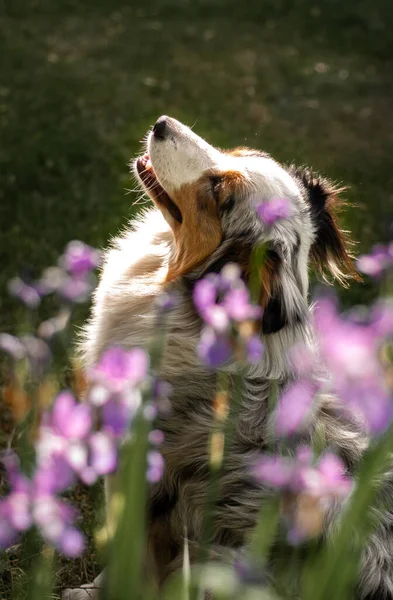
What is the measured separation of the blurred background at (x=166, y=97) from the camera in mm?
7508

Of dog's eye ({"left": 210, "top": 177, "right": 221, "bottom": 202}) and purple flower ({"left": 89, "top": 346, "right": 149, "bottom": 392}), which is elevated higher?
purple flower ({"left": 89, "top": 346, "right": 149, "bottom": 392})

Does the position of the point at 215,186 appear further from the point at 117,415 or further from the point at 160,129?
the point at 117,415

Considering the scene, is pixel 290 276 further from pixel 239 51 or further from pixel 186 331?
pixel 239 51

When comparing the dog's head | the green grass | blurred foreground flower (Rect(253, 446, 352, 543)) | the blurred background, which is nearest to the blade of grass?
blurred foreground flower (Rect(253, 446, 352, 543))

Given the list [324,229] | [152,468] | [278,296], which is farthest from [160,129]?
[152,468]

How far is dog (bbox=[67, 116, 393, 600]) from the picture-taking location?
9.69 ft

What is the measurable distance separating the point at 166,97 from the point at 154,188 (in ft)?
26.0

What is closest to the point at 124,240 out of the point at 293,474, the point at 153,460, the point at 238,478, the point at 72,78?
the point at 238,478

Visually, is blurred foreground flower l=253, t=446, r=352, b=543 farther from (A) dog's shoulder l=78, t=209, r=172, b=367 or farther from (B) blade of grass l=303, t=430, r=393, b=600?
(A) dog's shoulder l=78, t=209, r=172, b=367

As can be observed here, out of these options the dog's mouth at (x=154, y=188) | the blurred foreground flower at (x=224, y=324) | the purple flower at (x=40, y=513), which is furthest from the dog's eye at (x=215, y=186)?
the purple flower at (x=40, y=513)

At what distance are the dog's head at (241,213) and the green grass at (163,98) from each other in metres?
1.37

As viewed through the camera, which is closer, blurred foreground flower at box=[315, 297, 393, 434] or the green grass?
blurred foreground flower at box=[315, 297, 393, 434]

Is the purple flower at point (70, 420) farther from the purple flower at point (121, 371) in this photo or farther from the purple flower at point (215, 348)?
the purple flower at point (215, 348)

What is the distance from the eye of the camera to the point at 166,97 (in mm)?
11375
